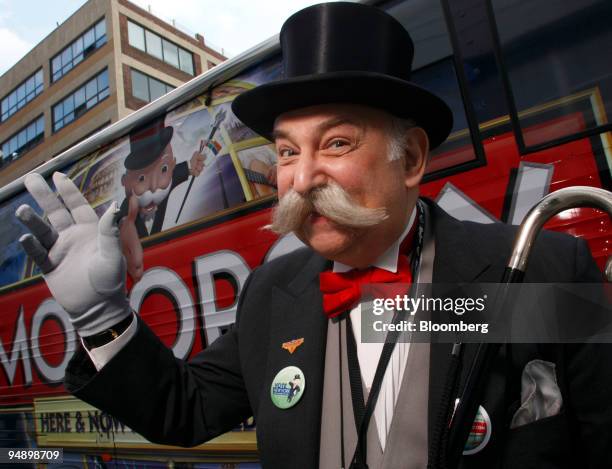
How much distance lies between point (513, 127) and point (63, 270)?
1626 millimetres

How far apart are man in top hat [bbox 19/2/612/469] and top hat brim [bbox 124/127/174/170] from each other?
1741 mm

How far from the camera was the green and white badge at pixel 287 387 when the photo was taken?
1504 millimetres

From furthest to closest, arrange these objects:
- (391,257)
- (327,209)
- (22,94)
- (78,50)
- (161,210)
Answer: (22,94), (78,50), (161,210), (391,257), (327,209)

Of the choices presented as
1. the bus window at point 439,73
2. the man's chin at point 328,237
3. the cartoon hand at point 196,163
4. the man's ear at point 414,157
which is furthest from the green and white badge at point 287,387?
the cartoon hand at point 196,163

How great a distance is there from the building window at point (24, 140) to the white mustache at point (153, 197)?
30016 mm

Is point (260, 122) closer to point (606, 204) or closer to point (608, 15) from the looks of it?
point (606, 204)

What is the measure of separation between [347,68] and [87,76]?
2964 centimetres

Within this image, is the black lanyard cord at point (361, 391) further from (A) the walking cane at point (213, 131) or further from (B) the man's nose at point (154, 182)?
(B) the man's nose at point (154, 182)

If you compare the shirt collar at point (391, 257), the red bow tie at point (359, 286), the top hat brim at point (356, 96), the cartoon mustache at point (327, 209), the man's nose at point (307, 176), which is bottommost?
the red bow tie at point (359, 286)

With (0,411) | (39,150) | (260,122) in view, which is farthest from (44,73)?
(260,122)

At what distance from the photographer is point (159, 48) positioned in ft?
97.8

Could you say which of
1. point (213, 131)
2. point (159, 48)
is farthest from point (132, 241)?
point (159, 48)

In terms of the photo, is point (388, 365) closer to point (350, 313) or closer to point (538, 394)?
point (350, 313)

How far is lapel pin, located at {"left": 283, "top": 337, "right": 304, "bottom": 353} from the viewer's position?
159cm
